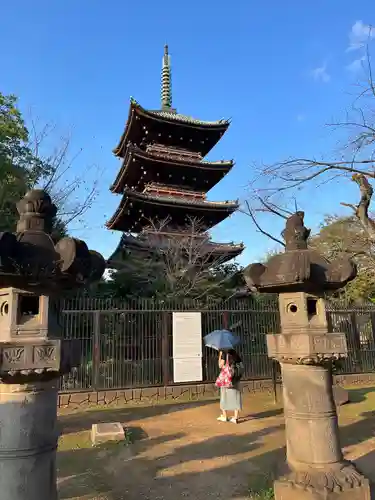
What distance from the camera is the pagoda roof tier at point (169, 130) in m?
17.9

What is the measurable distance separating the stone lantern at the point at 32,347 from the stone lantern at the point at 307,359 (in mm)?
2120

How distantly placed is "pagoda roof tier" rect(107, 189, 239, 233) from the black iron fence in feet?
20.7

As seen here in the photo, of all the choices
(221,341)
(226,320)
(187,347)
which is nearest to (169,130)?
(226,320)

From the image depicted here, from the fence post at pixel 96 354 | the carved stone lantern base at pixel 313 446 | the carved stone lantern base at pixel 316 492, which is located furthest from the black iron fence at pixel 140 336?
the carved stone lantern base at pixel 316 492

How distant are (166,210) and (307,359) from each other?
43.8 ft

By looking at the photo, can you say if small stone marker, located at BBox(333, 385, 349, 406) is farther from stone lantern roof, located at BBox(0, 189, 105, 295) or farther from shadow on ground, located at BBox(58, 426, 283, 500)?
stone lantern roof, located at BBox(0, 189, 105, 295)

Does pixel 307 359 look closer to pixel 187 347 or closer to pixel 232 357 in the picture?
pixel 232 357

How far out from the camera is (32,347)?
3080 millimetres

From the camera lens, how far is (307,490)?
3715 millimetres

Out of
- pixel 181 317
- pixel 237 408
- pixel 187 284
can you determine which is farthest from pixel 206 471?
pixel 187 284

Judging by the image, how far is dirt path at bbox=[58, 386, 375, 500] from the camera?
4.55m

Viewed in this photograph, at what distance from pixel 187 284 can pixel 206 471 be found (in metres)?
8.44

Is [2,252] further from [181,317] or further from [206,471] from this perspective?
[181,317]

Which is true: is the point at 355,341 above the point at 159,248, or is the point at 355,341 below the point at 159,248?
below
